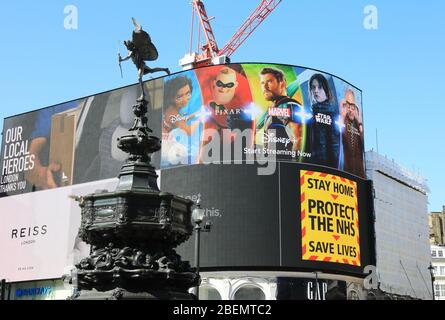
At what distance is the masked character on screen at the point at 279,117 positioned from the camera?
189 feet

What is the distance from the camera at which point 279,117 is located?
57906mm

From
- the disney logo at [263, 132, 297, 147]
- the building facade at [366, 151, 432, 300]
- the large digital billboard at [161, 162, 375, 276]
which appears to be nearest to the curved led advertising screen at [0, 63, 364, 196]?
the disney logo at [263, 132, 297, 147]

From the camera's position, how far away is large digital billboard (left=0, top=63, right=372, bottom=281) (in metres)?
56.1

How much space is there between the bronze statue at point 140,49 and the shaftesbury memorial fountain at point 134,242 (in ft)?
7.42

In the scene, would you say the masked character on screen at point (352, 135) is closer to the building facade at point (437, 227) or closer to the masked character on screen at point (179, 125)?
the masked character on screen at point (179, 125)

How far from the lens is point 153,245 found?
11.3 m

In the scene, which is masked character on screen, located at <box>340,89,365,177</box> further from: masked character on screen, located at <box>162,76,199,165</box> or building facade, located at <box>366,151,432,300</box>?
masked character on screen, located at <box>162,76,199,165</box>

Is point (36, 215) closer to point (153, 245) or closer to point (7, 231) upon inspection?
point (7, 231)

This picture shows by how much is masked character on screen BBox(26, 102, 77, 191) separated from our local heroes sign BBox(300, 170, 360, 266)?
92.8ft

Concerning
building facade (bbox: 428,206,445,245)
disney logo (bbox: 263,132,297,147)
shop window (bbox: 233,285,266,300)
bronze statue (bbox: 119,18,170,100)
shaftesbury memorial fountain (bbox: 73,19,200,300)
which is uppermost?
building facade (bbox: 428,206,445,245)

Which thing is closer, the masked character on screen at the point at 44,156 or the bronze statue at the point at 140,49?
the bronze statue at the point at 140,49

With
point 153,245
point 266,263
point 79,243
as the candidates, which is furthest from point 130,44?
point 79,243

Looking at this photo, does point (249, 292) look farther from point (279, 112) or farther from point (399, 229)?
point (399, 229)

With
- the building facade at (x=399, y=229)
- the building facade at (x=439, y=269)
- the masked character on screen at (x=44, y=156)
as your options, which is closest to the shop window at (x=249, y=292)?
the building facade at (x=399, y=229)
